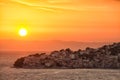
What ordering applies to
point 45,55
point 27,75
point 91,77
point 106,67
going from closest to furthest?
1. point 91,77
2. point 27,75
3. point 106,67
4. point 45,55

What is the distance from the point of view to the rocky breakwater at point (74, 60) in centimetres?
13162

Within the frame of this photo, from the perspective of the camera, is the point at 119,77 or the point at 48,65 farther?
the point at 48,65

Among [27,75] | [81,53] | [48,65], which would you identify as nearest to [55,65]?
[48,65]

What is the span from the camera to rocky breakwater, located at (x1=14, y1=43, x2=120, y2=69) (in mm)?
131625

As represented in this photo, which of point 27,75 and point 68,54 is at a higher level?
point 68,54

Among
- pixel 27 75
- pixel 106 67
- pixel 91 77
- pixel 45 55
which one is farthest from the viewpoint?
pixel 45 55

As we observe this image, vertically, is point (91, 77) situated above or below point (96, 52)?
below

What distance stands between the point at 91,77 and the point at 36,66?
109ft

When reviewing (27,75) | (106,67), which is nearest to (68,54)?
(106,67)

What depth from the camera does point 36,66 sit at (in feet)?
435

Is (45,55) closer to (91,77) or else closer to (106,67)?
(106,67)

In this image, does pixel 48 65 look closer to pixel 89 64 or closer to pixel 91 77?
pixel 89 64

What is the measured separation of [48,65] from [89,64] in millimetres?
9696

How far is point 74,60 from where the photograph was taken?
135 metres
